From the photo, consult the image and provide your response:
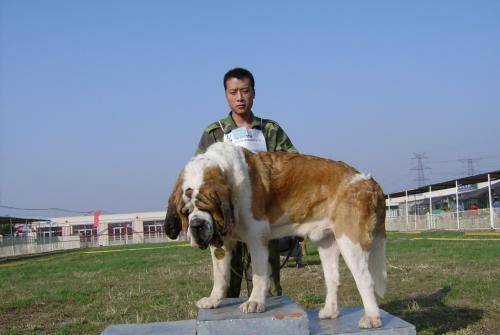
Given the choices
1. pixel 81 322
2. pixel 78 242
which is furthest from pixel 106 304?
pixel 78 242

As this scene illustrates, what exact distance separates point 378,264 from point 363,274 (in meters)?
0.51

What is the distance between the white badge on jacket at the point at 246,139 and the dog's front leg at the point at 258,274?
1523mm

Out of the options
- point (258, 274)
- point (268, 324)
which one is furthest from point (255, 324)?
point (258, 274)

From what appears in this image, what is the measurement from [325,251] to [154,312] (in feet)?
16.2

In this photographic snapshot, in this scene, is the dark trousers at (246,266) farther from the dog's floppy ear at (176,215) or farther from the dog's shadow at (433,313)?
the dog's shadow at (433,313)

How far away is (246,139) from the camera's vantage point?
616cm

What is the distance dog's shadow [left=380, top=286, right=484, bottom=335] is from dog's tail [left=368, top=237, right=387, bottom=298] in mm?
2051

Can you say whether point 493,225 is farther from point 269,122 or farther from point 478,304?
point 269,122

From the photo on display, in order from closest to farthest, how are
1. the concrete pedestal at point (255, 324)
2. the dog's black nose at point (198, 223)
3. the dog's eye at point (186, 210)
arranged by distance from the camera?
the dog's black nose at point (198, 223) < the dog's eye at point (186, 210) < the concrete pedestal at point (255, 324)

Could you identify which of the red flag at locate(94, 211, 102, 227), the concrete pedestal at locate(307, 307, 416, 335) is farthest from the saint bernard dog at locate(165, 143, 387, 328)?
the red flag at locate(94, 211, 102, 227)

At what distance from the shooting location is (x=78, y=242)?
70.2 m

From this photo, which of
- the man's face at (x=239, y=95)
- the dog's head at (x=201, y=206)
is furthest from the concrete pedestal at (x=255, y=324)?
the man's face at (x=239, y=95)

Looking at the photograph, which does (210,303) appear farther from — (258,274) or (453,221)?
(453,221)

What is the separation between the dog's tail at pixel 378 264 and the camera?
5.51 m
